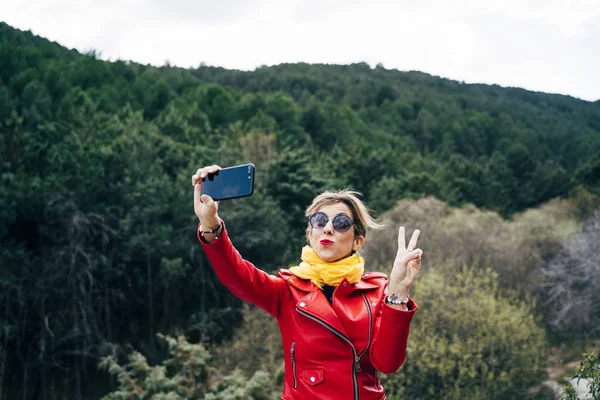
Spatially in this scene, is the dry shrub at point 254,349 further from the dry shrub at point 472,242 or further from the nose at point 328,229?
the nose at point 328,229

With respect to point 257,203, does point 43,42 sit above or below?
above

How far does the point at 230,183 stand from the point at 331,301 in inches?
24.5

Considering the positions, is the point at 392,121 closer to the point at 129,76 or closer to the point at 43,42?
the point at 129,76

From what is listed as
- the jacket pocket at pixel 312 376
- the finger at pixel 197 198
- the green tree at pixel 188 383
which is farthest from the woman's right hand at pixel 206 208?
the green tree at pixel 188 383

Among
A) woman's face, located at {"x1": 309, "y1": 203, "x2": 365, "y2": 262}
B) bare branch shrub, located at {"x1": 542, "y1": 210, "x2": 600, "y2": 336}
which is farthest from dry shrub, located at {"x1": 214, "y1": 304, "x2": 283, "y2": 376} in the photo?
woman's face, located at {"x1": 309, "y1": 203, "x2": 365, "y2": 262}

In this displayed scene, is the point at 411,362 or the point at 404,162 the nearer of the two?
the point at 411,362

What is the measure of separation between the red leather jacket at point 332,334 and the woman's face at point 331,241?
0.50 ft

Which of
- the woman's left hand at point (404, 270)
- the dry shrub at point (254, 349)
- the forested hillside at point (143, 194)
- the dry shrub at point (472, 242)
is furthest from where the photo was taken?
the forested hillside at point (143, 194)

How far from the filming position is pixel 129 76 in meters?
54.2

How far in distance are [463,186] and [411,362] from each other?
28395 millimetres

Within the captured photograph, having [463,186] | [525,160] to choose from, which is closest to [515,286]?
[463,186]

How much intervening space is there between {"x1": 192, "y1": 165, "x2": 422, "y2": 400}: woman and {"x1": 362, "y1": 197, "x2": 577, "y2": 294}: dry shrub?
17.6m

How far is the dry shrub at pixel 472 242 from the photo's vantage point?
2227cm

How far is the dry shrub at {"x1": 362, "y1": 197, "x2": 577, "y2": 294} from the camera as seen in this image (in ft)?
73.0
